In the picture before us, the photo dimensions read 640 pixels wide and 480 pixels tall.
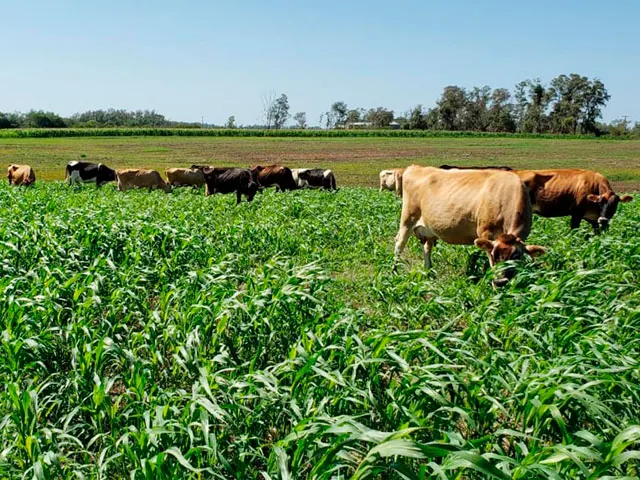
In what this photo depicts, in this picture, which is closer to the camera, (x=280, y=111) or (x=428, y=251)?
(x=428, y=251)

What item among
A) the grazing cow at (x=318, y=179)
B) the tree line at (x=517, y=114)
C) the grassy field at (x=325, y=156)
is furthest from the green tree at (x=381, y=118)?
the grazing cow at (x=318, y=179)

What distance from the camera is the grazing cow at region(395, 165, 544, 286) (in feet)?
Result: 21.6

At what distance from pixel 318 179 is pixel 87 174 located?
31.6 feet

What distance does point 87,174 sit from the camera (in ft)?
76.3

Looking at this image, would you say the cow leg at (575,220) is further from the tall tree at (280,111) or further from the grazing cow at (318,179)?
the tall tree at (280,111)

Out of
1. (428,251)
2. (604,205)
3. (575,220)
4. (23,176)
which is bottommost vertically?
(428,251)

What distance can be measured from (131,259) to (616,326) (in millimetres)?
5833

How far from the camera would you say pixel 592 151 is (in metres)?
58.6

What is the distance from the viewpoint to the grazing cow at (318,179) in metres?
24.0

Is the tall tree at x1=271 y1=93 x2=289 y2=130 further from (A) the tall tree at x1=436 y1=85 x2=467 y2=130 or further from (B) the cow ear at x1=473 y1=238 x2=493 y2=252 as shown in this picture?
(B) the cow ear at x1=473 y1=238 x2=493 y2=252

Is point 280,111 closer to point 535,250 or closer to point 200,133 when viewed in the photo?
point 200,133

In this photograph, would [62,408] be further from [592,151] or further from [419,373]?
[592,151]

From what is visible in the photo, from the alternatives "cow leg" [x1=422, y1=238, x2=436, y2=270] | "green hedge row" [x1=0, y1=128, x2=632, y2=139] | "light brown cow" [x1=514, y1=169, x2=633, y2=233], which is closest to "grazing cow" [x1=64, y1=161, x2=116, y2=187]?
"light brown cow" [x1=514, y1=169, x2=633, y2=233]

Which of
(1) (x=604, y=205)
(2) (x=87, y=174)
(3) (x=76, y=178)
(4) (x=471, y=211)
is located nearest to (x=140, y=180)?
(2) (x=87, y=174)
